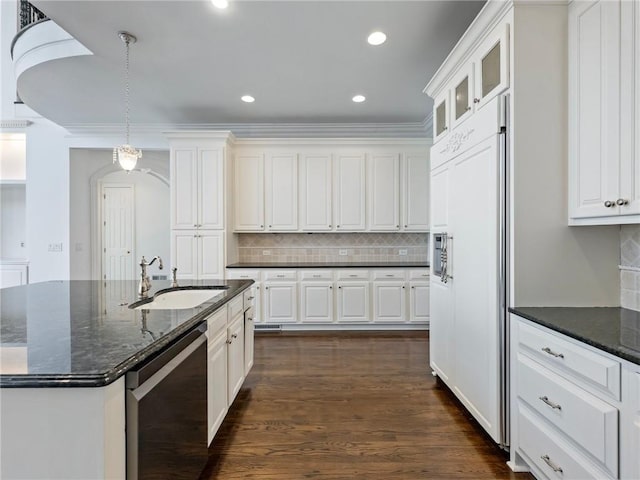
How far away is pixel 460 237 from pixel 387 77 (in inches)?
84.9

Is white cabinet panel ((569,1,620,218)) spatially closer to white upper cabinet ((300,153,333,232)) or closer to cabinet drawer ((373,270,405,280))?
cabinet drawer ((373,270,405,280))

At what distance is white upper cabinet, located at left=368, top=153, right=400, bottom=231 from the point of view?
4945mm

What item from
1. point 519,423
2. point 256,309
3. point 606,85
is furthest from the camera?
point 256,309

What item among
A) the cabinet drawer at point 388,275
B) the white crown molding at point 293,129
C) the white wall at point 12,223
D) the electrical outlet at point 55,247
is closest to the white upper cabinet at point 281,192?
A: the white crown molding at point 293,129

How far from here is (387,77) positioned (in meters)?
3.67

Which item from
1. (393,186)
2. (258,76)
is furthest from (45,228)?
(393,186)

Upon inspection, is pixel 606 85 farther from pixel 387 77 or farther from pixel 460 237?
pixel 387 77

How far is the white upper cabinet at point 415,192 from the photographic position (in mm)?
4945

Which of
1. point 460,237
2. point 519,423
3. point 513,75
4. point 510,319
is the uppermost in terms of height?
point 513,75

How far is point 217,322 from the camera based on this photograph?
6.67 feet

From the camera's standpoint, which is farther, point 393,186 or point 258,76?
point 393,186

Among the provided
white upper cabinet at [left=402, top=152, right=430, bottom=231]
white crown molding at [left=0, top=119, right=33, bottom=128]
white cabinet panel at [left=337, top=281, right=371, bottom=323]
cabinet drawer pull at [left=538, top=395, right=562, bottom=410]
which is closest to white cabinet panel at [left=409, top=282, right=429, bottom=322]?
white cabinet panel at [left=337, top=281, right=371, bottom=323]

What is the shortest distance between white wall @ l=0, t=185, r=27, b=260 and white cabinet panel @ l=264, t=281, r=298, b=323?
487 centimetres

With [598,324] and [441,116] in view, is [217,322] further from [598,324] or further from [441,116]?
[441,116]
